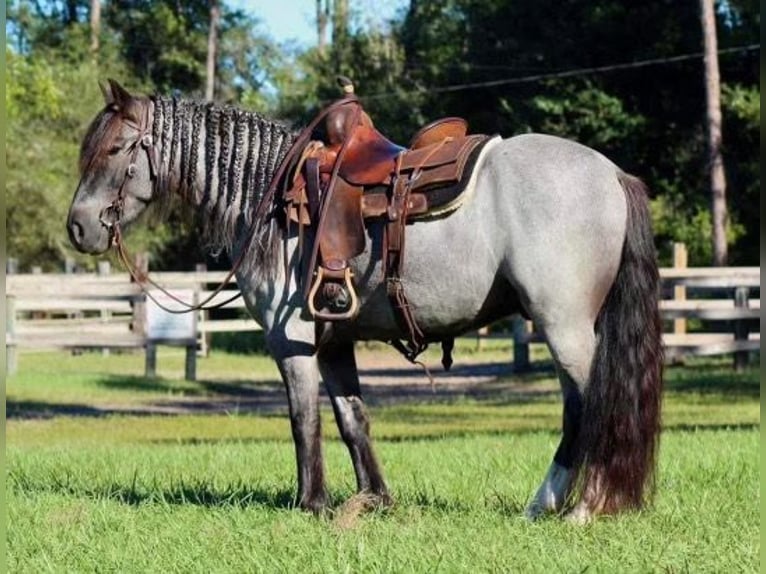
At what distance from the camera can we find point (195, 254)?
1610 inches

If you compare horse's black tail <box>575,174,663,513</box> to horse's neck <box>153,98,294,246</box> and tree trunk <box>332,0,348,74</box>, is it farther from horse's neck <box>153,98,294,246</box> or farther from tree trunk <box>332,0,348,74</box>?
tree trunk <box>332,0,348,74</box>

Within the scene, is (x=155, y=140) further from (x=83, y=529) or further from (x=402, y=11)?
Result: (x=402, y=11)

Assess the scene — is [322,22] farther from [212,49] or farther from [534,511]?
[534,511]

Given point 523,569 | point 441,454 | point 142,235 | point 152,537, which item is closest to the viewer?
point 523,569

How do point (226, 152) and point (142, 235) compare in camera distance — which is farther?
point (142, 235)

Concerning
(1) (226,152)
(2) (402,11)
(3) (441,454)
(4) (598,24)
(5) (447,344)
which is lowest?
(3) (441,454)

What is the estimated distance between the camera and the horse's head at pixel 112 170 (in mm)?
6914

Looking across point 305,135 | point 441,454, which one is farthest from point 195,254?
point 305,135

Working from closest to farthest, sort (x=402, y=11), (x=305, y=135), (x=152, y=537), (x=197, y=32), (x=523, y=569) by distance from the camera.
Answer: (x=523, y=569)
(x=152, y=537)
(x=305, y=135)
(x=402, y=11)
(x=197, y=32)

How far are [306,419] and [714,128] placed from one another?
1856cm

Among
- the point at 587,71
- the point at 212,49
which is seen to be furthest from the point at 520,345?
the point at 212,49

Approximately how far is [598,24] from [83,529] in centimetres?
2570

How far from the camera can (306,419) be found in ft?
21.4

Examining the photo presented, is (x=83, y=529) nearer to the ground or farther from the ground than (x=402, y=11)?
nearer to the ground
